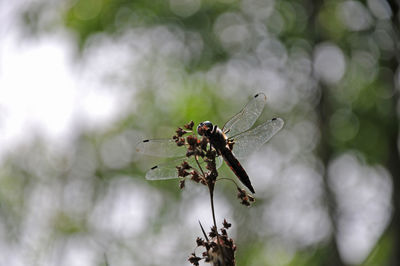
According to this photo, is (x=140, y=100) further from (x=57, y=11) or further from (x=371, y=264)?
(x=371, y=264)

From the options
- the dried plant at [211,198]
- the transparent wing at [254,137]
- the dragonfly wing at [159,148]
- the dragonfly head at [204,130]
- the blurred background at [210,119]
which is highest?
the blurred background at [210,119]

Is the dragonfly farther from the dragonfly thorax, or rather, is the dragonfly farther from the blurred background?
the blurred background

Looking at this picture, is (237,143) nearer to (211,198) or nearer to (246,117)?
(246,117)

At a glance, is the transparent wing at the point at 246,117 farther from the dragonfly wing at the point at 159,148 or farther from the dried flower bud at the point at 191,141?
the dried flower bud at the point at 191,141

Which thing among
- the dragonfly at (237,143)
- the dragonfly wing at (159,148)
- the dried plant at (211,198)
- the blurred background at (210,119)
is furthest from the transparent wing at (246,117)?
the blurred background at (210,119)

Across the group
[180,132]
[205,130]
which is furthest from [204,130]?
[180,132]

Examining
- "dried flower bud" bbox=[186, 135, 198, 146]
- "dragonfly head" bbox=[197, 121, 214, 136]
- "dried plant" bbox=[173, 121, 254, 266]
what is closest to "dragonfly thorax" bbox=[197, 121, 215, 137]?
"dragonfly head" bbox=[197, 121, 214, 136]
